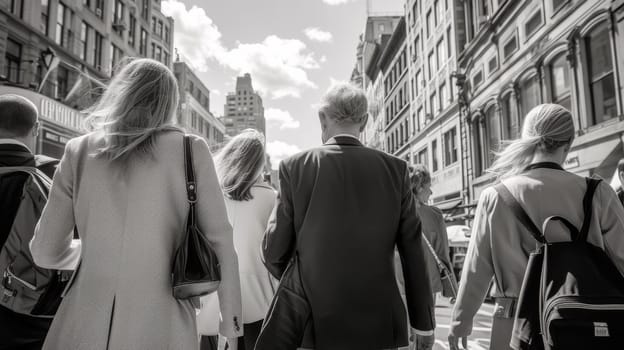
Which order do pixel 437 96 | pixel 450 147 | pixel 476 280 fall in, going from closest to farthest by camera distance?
pixel 476 280, pixel 450 147, pixel 437 96

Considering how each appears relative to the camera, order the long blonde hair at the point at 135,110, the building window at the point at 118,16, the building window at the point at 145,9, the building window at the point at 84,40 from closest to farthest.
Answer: the long blonde hair at the point at 135,110 → the building window at the point at 84,40 → the building window at the point at 118,16 → the building window at the point at 145,9

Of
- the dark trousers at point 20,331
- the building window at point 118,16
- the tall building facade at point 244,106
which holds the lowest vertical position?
the dark trousers at point 20,331

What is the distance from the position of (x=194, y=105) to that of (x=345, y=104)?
5425cm

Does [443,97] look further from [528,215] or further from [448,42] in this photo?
[528,215]

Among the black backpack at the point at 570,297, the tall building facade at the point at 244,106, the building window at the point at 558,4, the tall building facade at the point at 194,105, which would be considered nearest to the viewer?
the black backpack at the point at 570,297

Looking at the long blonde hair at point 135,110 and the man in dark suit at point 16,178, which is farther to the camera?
the man in dark suit at point 16,178

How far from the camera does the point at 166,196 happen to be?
1.90 m

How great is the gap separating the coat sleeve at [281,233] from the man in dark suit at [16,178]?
1.41 m

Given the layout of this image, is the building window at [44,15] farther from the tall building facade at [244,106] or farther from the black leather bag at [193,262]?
the tall building facade at [244,106]

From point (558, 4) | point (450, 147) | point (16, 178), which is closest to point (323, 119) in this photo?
point (16, 178)

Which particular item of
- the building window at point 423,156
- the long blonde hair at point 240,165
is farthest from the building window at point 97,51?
the long blonde hair at point 240,165

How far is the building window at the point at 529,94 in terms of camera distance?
715 inches

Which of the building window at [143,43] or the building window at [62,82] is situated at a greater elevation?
the building window at [143,43]

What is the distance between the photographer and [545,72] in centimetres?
1717
